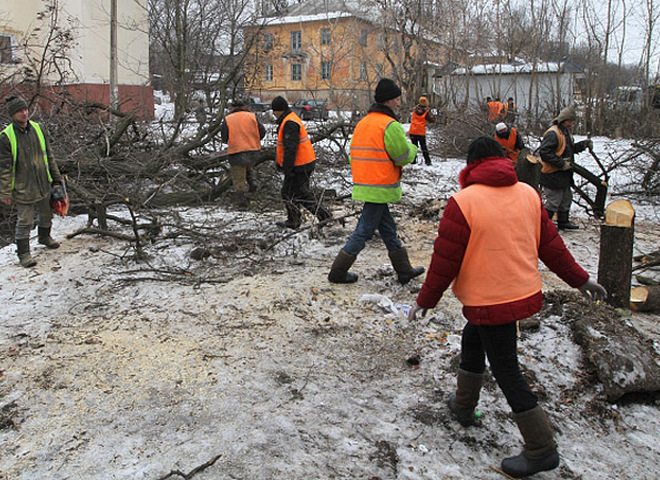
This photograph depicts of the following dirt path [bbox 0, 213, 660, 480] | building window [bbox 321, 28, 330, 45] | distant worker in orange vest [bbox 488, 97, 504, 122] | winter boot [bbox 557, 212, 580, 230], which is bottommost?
dirt path [bbox 0, 213, 660, 480]

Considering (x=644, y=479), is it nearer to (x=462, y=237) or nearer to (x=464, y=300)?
(x=464, y=300)

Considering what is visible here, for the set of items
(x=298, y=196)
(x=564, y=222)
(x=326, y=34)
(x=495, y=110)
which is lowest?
(x=564, y=222)

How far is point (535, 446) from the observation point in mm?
2557

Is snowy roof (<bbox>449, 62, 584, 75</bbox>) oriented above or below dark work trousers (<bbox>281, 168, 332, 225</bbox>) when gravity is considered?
above

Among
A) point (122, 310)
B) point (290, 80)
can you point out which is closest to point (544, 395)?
point (122, 310)

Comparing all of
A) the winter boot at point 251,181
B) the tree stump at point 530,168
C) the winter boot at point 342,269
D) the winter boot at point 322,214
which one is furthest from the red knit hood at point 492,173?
the winter boot at point 251,181

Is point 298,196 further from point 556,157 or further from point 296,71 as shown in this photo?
point 296,71

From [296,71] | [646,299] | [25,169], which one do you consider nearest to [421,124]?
[646,299]

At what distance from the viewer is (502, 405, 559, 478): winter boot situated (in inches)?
100

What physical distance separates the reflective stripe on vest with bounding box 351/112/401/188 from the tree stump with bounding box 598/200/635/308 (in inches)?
69.0

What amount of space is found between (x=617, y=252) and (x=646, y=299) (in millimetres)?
611

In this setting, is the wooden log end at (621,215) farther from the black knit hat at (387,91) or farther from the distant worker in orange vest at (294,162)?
the distant worker in orange vest at (294,162)

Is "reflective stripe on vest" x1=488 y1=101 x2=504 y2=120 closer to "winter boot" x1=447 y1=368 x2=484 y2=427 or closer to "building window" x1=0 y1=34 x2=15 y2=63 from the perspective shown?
"building window" x1=0 y1=34 x2=15 y2=63

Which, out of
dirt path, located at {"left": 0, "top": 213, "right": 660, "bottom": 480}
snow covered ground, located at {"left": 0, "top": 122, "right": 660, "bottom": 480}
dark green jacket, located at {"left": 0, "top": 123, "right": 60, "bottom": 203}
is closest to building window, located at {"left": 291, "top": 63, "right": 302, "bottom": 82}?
dark green jacket, located at {"left": 0, "top": 123, "right": 60, "bottom": 203}
